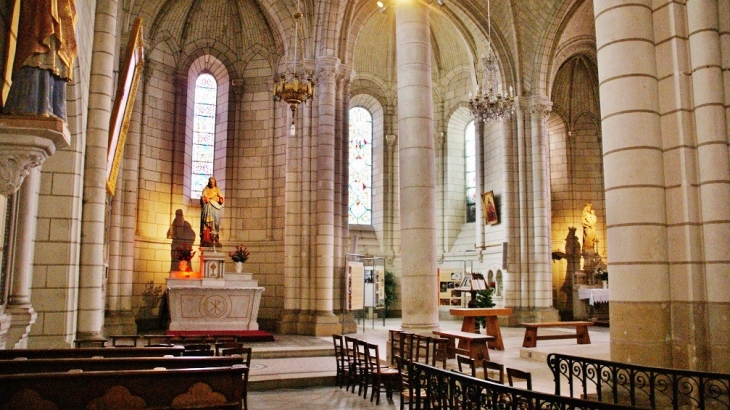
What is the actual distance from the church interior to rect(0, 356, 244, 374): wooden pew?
58.0 inches

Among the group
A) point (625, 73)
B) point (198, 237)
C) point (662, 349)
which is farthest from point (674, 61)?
point (198, 237)

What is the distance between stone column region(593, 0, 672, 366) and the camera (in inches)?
218

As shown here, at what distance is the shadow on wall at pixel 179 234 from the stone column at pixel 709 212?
1473 cm

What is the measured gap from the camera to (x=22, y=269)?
708 centimetres

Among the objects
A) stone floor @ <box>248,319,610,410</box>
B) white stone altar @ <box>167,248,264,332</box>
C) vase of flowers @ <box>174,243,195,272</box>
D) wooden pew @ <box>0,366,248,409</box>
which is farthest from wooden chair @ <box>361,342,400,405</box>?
vase of flowers @ <box>174,243,195,272</box>

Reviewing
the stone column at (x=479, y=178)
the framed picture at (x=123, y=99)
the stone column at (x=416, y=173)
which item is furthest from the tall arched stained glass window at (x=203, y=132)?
the stone column at (x=416, y=173)

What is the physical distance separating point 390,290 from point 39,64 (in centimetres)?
1889

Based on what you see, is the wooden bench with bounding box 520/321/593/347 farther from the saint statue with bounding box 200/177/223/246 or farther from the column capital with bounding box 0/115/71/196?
the column capital with bounding box 0/115/71/196

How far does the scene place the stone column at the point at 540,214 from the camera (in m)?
19.0

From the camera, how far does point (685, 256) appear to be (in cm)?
552

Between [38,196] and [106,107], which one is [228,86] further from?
[38,196]

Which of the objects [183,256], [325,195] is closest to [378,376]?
[325,195]

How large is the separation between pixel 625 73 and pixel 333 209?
37.7 feet

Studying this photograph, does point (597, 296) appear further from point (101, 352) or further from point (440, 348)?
point (101, 352)
